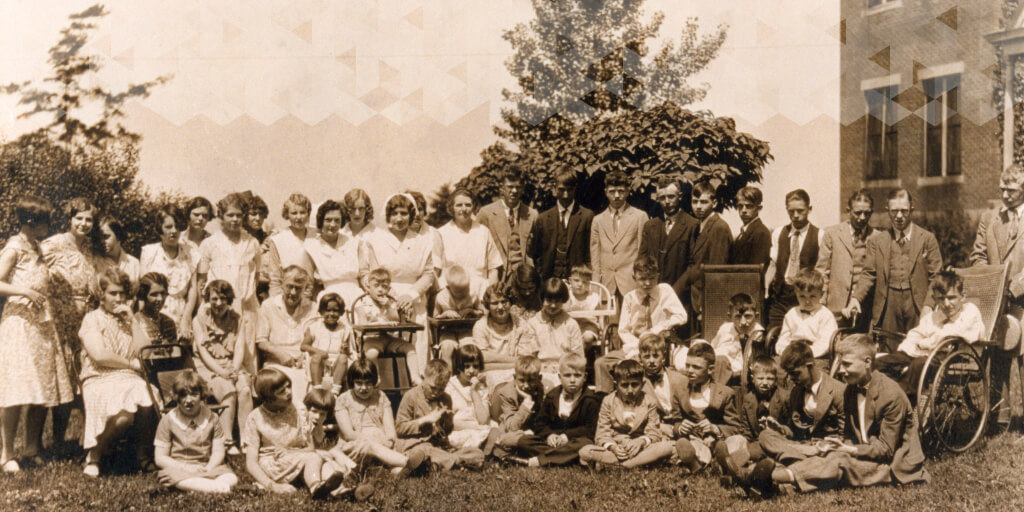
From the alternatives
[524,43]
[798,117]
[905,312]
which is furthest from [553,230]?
[905,312]

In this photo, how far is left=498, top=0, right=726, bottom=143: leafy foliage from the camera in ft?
20.3

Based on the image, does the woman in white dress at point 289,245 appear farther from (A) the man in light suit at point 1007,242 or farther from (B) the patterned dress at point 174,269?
(A) the man in light suit at point 1007,242

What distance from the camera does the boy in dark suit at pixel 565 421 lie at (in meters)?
5.39

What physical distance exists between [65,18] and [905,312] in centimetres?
582

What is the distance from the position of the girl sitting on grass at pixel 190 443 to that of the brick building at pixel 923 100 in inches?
169

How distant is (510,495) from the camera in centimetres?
522

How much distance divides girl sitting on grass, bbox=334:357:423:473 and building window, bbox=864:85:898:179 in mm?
3585

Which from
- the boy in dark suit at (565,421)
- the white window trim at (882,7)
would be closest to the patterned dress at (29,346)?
the boy in dark suit at (565,421)

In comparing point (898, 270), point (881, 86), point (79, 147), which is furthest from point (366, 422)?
point (881, 86)

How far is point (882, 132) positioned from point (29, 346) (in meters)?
5.71

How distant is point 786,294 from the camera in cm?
600

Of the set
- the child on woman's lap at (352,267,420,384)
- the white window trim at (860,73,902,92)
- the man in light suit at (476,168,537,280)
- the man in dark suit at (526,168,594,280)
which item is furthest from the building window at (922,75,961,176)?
the child on woman's lap at (352,267,420,384)

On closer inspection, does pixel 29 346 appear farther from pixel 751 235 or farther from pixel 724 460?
pixel 751 235

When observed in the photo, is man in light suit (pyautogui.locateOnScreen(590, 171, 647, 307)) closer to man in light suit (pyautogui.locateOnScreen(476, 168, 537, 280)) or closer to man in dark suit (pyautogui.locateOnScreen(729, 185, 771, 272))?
man in light suit (pyautogui.locateOnScreen(476, 168, 537, 280))
